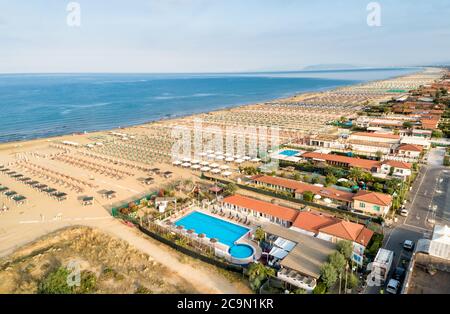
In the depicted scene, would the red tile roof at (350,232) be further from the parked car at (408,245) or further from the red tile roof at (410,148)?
the red tile roof at (410,148)

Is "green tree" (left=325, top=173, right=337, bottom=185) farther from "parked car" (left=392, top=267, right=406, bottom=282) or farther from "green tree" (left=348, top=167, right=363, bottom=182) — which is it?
"parked car" (left=392, top=267, right=406, bottom=282)

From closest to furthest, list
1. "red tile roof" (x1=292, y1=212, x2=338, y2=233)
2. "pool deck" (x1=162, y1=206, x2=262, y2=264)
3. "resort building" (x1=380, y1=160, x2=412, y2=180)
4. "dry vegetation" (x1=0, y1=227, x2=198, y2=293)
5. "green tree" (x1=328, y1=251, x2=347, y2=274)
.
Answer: "green tree" (x1=328, y1=251, x2=347, y2=274) → "dry vegetation" (x1=0, y1=227, x2=198, y2=293) → "pool deck" (x1=162, y1=206, x2=262, y2=264) → "red tile roof" (x1=292, y1=212, x2=338, y2=233) → "resort building" (x1=380, y1=160, x2=412, y2=180)

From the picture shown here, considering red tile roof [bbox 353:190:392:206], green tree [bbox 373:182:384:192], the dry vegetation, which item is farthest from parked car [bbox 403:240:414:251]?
the dry vegetation

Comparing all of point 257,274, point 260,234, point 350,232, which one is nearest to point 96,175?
point 260,234

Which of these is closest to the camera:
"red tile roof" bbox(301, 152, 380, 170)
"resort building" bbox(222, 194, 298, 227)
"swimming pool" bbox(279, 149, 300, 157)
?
"resort building" bbox(222, 194, 298, 227)
